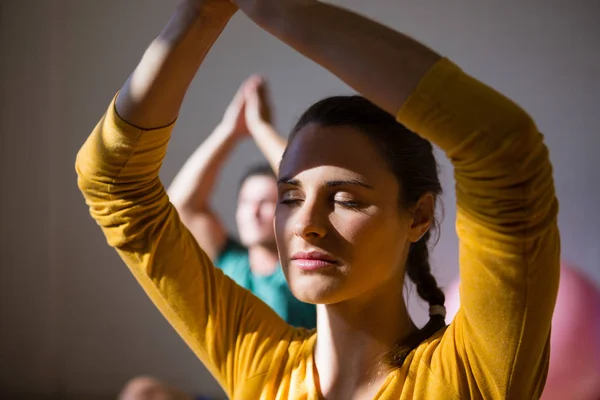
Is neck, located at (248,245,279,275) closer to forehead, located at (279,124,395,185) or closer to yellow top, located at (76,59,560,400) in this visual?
yellow top, located at (76,59,560,400)

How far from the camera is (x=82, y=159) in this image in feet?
2.62

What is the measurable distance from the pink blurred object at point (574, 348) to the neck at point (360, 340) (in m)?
0.79

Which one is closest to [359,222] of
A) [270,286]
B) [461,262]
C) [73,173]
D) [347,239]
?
[347,239]

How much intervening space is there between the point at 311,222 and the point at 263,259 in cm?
146

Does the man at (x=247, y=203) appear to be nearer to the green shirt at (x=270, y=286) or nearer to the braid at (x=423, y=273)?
the green shirt at (x=270, y=286)

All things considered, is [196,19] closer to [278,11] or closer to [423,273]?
[278,11]

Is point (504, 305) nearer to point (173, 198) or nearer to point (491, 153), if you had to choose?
point (491, 153)

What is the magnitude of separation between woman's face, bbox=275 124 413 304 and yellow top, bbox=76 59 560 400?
0.11 meters

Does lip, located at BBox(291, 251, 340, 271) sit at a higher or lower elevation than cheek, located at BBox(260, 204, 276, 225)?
lower

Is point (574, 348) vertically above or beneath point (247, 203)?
beneath

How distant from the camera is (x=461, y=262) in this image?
2.05 feet

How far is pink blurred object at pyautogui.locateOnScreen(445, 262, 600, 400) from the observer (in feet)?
4.75

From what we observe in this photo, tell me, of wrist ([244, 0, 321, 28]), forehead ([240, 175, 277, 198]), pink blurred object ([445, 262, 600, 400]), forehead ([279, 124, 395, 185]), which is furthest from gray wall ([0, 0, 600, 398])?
wrist ([244, 0, 321, 28])

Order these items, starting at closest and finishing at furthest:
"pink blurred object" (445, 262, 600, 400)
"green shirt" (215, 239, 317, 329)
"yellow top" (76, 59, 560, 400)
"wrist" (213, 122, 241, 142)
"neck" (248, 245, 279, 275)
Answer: "yellow top" (76, 59, 560, 400)
"pink blurred object" (445, 262, 600, 400)
"wrist" (213, 122, 241, 142)
"green shirt" (215, 239, 317, 329)
"neck" (248, 245, 279, 275)
